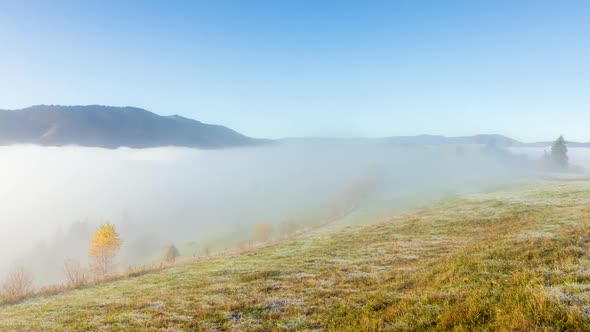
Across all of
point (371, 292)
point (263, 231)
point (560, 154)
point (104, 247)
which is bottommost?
point (263, 231)

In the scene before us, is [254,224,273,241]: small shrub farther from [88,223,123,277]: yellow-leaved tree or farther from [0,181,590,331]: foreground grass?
[0,181,590,331]: foreground grass

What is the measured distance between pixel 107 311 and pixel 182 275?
925cm

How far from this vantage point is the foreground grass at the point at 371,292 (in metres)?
9.39

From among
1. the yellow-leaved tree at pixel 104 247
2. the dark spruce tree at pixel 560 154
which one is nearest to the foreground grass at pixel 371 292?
the yellow-leaved tree at pixel 104 247

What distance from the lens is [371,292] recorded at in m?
14.5

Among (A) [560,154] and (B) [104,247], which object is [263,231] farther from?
(A) [560,154]

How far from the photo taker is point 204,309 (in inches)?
595

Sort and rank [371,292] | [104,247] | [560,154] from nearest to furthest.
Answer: [371,292] → [104,247] → [560,154]

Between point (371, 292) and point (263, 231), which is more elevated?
point (371, 292)

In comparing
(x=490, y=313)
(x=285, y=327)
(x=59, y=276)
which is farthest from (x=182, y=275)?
(x=59, y=276)

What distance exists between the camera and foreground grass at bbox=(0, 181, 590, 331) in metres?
9.39

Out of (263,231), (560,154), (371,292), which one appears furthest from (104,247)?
(560,154)

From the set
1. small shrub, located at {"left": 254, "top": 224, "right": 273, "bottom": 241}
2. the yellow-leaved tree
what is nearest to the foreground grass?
the yellow-leaved tree

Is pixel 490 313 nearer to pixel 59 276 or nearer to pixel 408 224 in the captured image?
pixel 408 224
